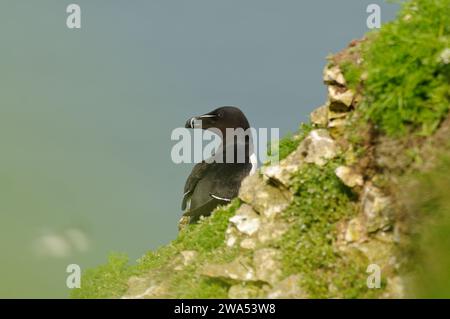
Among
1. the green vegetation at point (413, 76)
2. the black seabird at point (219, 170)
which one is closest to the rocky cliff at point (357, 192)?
the green vegetation at point (413, 76)

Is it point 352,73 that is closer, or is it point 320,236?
point 320,236

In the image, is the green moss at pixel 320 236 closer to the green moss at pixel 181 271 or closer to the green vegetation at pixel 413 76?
the green moss at pixel 181 271

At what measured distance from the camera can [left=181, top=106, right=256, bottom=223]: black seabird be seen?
15.7 m

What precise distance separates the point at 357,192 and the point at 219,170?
633 cm

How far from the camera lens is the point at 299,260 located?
10141 millimetres

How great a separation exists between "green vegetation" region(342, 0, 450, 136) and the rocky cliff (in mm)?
14

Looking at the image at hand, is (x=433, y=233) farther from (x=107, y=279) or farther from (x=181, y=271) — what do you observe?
(x=107, y=279)

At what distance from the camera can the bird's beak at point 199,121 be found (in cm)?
1769

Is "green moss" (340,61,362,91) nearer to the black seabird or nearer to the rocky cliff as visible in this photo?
the rocky cliff

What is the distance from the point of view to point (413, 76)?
9.42 meters

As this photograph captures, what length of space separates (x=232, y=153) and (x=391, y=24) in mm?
7197

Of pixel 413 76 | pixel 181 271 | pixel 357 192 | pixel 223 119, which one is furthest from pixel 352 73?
pixel 223 119

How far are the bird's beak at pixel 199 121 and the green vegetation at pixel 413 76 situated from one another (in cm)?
799

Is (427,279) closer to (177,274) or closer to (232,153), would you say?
(177,274)
